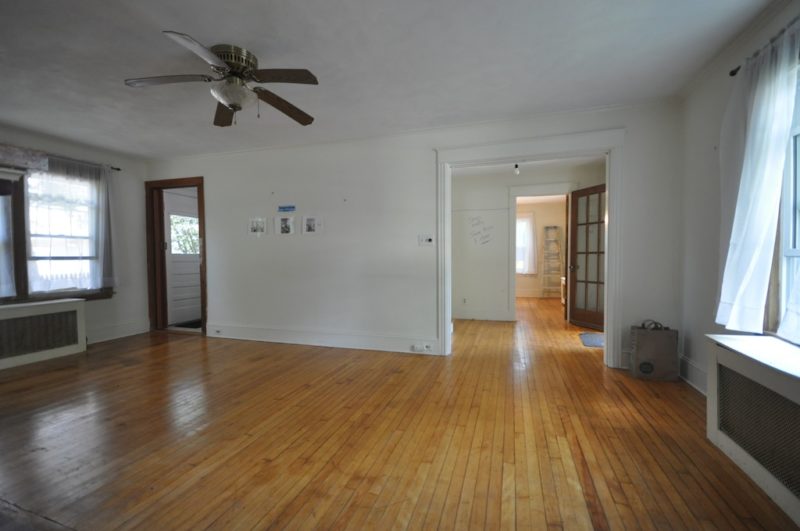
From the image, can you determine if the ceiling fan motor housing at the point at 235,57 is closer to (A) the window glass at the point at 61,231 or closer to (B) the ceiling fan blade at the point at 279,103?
(B) the ceiling fan blade at the point at 279,103

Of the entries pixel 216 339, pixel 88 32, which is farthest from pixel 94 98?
pixel 216 339

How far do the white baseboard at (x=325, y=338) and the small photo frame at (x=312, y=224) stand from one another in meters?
1.29

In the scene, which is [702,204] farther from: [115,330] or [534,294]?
[115,330]

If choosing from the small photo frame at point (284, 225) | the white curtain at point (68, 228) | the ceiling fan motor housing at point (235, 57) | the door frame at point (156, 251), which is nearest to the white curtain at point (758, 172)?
the ceiling fan motor housing at point (235, 57)

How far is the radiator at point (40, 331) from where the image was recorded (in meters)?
3.30

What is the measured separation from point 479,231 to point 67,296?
19.5 ft

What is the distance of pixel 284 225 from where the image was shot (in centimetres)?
432

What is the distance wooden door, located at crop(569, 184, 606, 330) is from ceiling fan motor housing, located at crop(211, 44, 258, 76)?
4.76m

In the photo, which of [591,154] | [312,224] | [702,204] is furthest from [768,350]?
[312,224]

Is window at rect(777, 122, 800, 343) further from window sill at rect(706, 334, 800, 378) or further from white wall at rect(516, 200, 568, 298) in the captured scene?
white wall at rect(516, 200, 568, 298)

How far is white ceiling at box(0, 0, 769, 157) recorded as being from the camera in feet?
Result: 6.00

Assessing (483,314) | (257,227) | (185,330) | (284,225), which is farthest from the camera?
(483,314)

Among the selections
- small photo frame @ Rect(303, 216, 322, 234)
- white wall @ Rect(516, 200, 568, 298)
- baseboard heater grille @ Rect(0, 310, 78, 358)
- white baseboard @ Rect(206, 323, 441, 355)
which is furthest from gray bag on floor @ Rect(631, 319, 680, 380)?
baseboard heater grille @ Rect(0, 310, 78, 358)

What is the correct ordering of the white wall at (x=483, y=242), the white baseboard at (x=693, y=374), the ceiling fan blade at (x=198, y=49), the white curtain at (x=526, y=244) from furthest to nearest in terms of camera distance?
the white curtain at (x=526, y=244) → the white wall at (x=483, y=242) → the white baseboard at (x=693, y=374) → the ceiling fan blade at (x=198, y=49)
